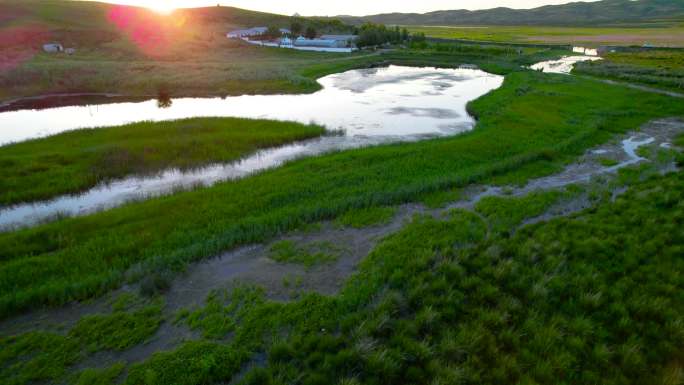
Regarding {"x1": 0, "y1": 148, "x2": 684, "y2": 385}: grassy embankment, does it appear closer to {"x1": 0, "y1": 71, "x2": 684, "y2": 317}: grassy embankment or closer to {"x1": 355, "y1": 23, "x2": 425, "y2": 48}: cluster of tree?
{"x1": 0, "y1": 71, "x2": 684, "y2": 317}: grassy embankment

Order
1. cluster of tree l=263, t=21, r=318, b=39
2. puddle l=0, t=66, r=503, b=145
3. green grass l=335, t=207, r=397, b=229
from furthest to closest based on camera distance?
cluster of tree l=263, t=21, r=318, b=39, puddle l=0, t=66, r=503, b=145, green grass l=335, t=207, r=397, b=229

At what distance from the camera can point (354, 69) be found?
76.3 meters

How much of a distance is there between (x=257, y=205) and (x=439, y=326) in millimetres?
9267

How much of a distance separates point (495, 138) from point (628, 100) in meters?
22.5

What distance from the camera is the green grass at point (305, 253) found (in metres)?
11.3

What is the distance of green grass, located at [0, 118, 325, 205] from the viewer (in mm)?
18547

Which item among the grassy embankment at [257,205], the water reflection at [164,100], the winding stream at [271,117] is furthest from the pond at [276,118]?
the grassy embankment at [257,205]

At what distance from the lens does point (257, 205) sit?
1525cm

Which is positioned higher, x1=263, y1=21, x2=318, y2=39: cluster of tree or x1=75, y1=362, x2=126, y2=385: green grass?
x1=263, y1=21, x2=318, y2=39: cluster of tree

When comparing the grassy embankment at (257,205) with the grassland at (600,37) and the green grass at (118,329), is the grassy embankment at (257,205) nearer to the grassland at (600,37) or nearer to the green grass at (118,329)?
the green grass at (118,329)

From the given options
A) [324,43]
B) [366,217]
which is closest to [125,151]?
[366,217]

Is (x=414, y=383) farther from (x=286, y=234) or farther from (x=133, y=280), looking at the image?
(x=133, y=280)

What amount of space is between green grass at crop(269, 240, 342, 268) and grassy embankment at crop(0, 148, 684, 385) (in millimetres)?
1280

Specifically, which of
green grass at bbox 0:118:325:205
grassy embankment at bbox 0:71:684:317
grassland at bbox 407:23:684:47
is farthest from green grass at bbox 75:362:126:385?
grassland at bbox 407:23:684:47
